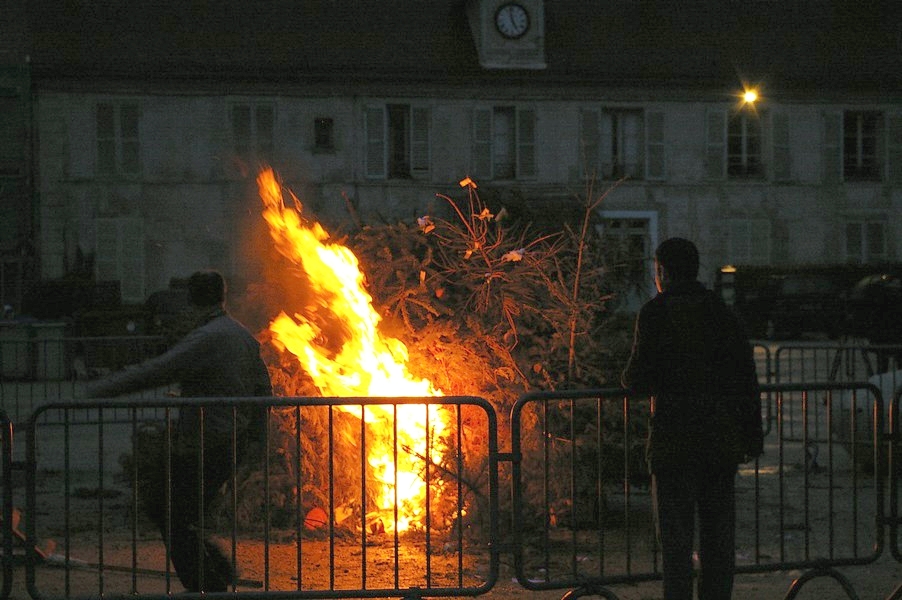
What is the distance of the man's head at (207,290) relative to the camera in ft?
23.2

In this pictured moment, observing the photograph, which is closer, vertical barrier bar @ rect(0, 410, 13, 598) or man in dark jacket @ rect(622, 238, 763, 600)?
man in dark jacket @ rect(622, 238, 763, 600)

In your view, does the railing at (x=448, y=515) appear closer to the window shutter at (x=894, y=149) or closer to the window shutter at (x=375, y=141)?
the window shutter at (x=375, y=141)

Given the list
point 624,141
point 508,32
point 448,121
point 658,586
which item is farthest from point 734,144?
point 658,586

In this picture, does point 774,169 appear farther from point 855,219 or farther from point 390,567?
point 390,567

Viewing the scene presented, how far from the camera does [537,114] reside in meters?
35.3

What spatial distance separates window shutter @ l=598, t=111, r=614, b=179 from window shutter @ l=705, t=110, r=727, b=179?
2.60 m

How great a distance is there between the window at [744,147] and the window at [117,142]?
51.9 ft

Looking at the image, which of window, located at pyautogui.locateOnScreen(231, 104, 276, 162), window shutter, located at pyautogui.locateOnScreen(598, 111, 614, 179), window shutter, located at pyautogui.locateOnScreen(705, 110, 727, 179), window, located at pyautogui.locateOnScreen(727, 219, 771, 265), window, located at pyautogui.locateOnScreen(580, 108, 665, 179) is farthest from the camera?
window, located at pyautogui.locateOnScreen(727, 219, 771, 265)

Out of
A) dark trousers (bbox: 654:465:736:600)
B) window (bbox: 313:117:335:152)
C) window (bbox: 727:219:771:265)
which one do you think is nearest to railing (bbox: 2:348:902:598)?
dark trousers (bbox: 654:465:736:600)

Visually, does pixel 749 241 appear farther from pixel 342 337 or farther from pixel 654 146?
pixel 342 337

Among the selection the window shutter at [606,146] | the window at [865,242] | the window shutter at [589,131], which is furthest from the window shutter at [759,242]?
the window shutter at [589,131]

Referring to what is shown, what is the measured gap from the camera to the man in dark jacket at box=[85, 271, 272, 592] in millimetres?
6543

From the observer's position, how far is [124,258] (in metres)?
33.8

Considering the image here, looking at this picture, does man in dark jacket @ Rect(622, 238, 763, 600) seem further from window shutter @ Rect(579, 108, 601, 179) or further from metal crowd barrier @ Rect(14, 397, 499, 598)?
window shutter @ Rect(579, 108, 601, 179)
